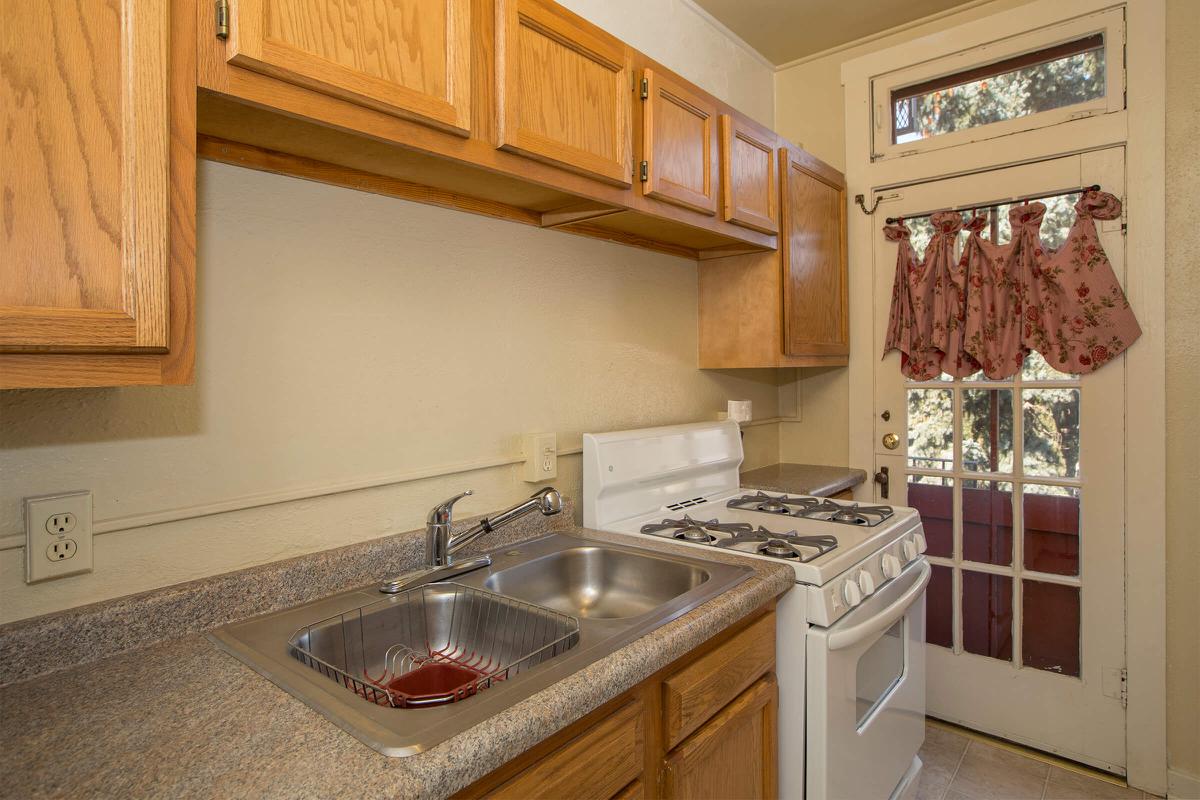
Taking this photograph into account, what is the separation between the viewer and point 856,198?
2625mm

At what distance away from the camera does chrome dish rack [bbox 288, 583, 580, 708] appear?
1135mm

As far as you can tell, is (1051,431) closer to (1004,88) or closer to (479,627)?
(1004,88)

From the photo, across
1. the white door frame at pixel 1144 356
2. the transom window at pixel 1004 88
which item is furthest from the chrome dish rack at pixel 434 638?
the transom window at pixel 1004 88

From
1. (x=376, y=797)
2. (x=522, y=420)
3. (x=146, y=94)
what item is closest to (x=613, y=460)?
(x=522, y=420)

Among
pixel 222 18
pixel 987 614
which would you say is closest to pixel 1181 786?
pixel 987 614

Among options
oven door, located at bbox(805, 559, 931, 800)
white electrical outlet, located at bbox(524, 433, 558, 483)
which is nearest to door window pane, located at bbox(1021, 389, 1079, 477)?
oven door, located at bbox(805, 559, 931, 800)

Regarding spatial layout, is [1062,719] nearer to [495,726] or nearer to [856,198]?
[856,198]

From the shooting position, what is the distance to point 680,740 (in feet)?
3.81

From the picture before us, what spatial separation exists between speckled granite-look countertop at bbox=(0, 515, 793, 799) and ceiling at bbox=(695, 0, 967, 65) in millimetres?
2345

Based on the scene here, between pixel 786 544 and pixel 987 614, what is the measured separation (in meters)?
1.33

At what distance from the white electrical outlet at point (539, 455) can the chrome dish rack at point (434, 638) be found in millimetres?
458

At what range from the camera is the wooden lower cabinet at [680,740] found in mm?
910

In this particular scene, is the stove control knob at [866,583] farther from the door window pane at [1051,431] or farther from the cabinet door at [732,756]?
the door window pane at [1051,431]

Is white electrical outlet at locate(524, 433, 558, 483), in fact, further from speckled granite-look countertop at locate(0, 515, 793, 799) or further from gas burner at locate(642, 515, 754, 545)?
speckled granite-look countertop at locate(0, 515, 793, 799)
